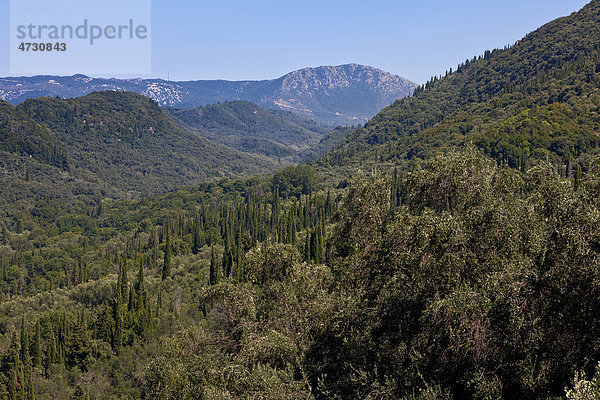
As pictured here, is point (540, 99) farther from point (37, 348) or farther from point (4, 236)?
point (4, 236)

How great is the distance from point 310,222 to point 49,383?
66343mm

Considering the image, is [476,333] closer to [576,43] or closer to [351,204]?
[351,204]

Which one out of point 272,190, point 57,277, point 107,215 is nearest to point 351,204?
point 57,277

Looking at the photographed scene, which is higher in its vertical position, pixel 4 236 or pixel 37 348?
pixel 37 348

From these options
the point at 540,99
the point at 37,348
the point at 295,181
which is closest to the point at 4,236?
the point at 295,181

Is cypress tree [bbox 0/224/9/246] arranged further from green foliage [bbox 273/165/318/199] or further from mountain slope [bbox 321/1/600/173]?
mountain slope [bbox 321/1/600/173]

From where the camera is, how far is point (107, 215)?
184125 mm

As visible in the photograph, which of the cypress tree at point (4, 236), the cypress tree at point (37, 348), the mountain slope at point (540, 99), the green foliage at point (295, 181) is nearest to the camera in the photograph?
the cypress tree at point (37, 348)

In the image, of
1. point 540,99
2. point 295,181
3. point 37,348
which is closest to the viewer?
point 37,348

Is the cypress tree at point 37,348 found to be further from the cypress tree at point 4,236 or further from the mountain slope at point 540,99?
the cypress tree at point 4,236

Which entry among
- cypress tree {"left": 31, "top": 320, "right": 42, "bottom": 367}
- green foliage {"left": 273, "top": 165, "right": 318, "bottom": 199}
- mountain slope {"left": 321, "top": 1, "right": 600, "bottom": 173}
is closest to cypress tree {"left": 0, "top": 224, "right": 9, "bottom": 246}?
green foliage {"left": 273, "top": 165, "right": 318, "bottom": 199}

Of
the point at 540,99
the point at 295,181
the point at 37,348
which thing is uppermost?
the point at 540,99

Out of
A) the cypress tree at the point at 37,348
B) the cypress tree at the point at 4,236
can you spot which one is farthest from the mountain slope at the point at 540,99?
the cypress tree at the point at 4,236

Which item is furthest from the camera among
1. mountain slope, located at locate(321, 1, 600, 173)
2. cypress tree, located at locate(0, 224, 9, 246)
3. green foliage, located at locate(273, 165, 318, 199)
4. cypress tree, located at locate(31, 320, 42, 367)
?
green foliage, located at locate(273, 165, 318, 199)
